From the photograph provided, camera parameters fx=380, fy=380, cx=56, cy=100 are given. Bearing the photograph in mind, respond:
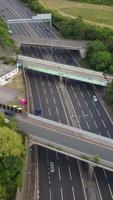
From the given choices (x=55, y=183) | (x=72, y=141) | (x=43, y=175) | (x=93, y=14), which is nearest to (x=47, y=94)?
(x=72, y=141)

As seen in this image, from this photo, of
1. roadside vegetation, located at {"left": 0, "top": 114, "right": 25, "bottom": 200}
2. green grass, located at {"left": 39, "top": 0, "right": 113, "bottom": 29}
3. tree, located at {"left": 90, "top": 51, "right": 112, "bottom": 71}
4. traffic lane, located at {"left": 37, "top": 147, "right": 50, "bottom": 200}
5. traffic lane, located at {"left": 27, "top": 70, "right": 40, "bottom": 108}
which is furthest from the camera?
green grass, located at {"left": 39, "top": 0, "right": 113, "bottom": 29}

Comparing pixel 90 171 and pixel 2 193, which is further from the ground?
pixel 2 193

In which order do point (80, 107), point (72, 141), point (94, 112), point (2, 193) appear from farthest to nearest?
point (80, 107)
point (94, 112)
point (72, 141)
point (2, 193)

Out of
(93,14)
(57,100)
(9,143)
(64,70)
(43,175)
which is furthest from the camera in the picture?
(93,14)

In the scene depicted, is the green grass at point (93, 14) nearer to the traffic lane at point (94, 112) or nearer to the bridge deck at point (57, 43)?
the bridge deck at point (57, 43)

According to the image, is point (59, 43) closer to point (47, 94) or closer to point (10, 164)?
point (47, 94)

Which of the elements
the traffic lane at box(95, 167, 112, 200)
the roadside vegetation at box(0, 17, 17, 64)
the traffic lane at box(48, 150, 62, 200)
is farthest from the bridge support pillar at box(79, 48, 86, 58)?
the traffic lane at box(95, 167, 112, 200)

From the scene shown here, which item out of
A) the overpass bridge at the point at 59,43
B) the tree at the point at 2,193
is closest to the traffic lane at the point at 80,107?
the overpass bridge at the point at 59,43

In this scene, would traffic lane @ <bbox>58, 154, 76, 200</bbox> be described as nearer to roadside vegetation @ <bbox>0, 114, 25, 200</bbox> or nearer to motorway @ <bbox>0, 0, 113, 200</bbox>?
motorway @ <bbox>0, 0, 113, 200</bbox>
